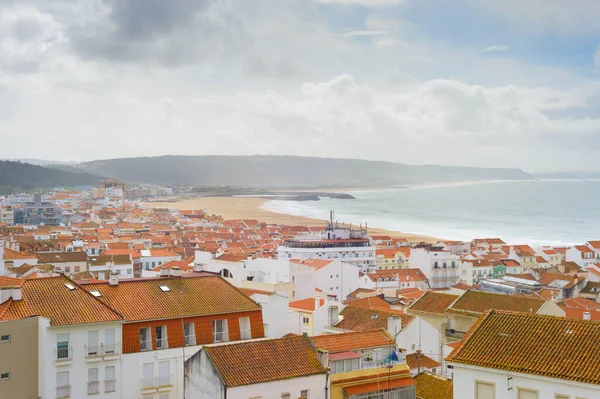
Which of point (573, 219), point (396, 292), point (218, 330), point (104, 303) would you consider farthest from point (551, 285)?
point (573, 219)

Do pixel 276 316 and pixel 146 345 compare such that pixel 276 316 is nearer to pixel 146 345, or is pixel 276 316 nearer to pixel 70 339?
pixel 146 345

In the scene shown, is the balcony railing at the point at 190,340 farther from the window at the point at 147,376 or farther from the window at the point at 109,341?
the window at the point at 109,341

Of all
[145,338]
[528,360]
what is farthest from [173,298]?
[528,360]

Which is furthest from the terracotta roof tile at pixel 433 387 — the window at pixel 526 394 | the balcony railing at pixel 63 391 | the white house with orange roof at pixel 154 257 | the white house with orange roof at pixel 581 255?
the white house with orange roof at pixel 581 255

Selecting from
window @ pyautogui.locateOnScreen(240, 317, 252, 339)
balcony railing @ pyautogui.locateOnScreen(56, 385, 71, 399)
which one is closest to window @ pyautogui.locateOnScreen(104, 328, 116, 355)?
balcony railing @ pyautogui.locateOnScreen(56, 385, 71, 399)

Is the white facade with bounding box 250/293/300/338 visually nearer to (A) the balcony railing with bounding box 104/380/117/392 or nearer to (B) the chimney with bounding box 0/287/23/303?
(A) the balcony railing with bounding box 104/380/117/392

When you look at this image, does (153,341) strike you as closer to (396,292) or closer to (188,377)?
(188,377)

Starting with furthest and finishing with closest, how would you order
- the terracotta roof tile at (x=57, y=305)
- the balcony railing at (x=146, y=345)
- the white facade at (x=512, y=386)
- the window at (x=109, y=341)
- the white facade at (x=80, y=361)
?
the balcony railing at (x=146, y=345), the window at (x=109, y=341), the terracotta roof tile at (x=57, y=305), the white facade at (x=80, y=361), the white facade at (x=512, y=386)
